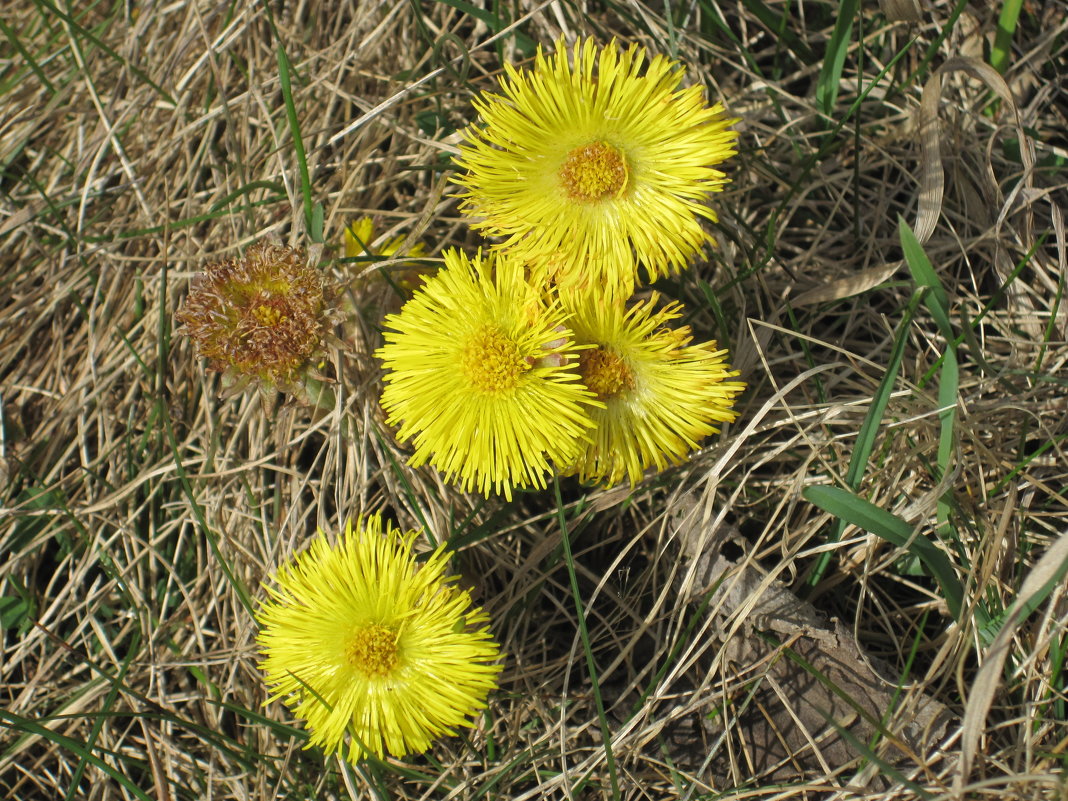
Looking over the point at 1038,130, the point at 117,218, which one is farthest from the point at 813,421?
the point at 117,218

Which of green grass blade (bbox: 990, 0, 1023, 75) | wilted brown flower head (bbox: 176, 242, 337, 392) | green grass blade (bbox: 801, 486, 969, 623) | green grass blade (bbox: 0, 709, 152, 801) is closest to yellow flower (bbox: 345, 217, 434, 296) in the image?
wilted brown flower head (bbox: 176, 242, 337, 392)

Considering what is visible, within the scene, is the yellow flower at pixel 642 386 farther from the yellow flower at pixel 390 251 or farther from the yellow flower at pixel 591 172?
the yellow flower at pixel 390 251

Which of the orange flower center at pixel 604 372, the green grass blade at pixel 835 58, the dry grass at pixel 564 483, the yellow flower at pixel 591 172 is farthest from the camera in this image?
the green grass blade at pixel 835 58

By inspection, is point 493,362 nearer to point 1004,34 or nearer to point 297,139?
point 297,139

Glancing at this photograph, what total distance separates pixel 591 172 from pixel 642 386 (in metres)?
0.38

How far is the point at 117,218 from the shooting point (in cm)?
208

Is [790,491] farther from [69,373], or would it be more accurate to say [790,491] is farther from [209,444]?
[69,373]

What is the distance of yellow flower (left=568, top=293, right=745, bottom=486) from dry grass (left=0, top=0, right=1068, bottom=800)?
16 centimetres

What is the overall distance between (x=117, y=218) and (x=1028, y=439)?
7.13 feet

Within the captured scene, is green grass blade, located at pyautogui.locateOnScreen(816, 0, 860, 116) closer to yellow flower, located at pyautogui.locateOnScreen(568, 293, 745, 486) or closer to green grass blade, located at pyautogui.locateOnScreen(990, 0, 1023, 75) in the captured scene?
green grass blade, located at pyautogui.locateOnScreen(990, 0, 1023, 75)

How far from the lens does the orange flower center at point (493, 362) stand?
1356 millimetres

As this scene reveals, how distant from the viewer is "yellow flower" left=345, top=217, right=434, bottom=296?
1.71m

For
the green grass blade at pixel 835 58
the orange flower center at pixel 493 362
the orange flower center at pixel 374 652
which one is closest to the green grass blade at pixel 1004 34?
the green grass blade at pixel 835 58

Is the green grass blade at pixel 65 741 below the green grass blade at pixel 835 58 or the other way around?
below
